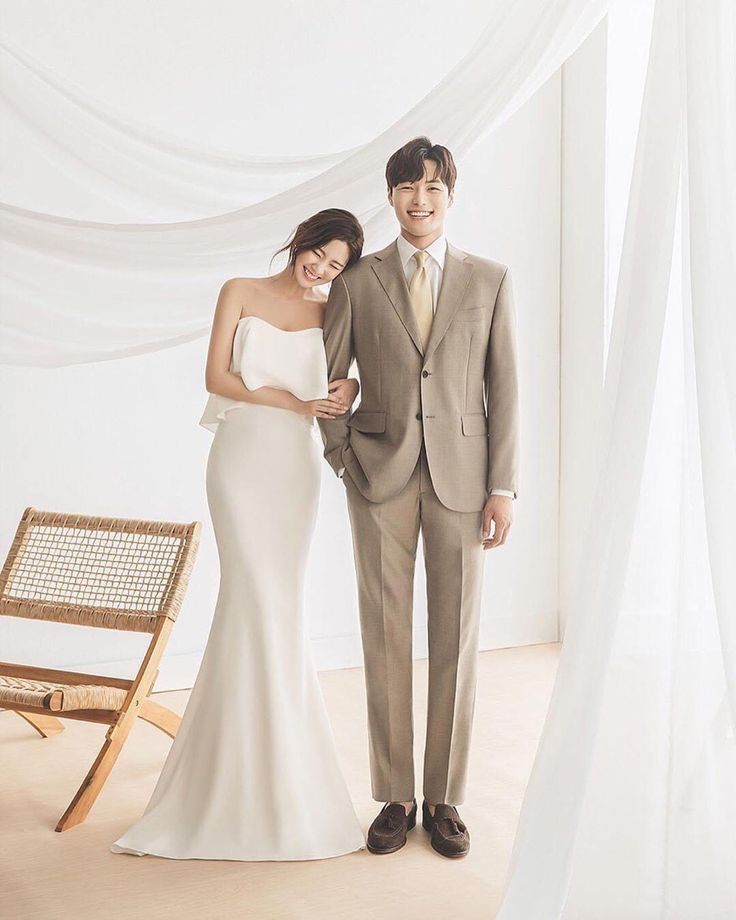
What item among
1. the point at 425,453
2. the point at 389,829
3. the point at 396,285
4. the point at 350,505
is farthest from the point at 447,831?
the point at 396,285

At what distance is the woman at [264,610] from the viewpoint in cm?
296

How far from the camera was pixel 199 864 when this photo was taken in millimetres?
2932

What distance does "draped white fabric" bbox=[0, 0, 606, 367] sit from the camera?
3041mm

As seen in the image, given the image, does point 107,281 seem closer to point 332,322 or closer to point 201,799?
point 332,322

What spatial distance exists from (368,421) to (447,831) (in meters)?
1.16

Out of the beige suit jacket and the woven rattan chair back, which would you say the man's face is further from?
the woven rattan chair back

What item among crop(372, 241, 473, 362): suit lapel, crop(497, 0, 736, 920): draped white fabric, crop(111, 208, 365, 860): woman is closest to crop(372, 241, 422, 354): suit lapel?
crop(372, 241, 473, 362): suit lapel

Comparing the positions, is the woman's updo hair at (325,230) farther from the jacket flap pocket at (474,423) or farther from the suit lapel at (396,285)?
the jacket flap pocket at (474,423)

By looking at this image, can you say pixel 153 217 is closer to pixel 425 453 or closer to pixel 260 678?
pixel 425 453

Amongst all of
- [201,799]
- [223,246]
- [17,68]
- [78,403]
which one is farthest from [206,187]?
[201,799]

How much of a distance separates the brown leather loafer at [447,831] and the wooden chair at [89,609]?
3.26 feet

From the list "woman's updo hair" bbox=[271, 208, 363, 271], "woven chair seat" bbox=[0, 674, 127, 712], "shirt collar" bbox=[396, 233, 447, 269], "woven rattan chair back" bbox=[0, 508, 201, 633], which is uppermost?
"woman's updo hair" bbox=[271, 208, 363, 271]

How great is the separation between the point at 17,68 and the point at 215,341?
102 centimetres

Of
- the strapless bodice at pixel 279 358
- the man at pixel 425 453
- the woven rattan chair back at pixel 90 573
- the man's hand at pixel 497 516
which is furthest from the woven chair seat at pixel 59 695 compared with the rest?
the man's hand at pixel 497 516
